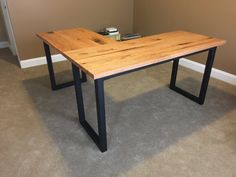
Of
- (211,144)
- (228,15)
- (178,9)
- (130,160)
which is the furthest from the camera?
(178,9)

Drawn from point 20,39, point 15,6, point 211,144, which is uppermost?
point 15,6

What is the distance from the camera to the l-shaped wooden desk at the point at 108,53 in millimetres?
1396

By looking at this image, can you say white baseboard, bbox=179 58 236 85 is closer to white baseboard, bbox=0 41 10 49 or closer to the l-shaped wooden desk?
the l-shaped wooden desk

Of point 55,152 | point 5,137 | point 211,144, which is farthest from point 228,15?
point 5,137

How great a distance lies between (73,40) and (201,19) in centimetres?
179

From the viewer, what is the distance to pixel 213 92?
8.21 feet

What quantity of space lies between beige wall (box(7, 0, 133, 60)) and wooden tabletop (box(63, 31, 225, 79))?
1723 millimetres

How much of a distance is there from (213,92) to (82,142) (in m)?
1.69

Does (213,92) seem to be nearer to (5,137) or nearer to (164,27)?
(164,27)

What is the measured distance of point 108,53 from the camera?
1.60 m

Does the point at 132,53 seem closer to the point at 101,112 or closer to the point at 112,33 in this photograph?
the point at 101,112

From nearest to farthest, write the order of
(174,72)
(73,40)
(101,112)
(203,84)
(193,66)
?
(101,112), (73,40), (203,84), (174,72), (193,66)

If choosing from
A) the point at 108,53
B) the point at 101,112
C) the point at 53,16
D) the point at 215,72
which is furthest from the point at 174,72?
the point at 53,16

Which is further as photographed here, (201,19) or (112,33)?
(112,33)
